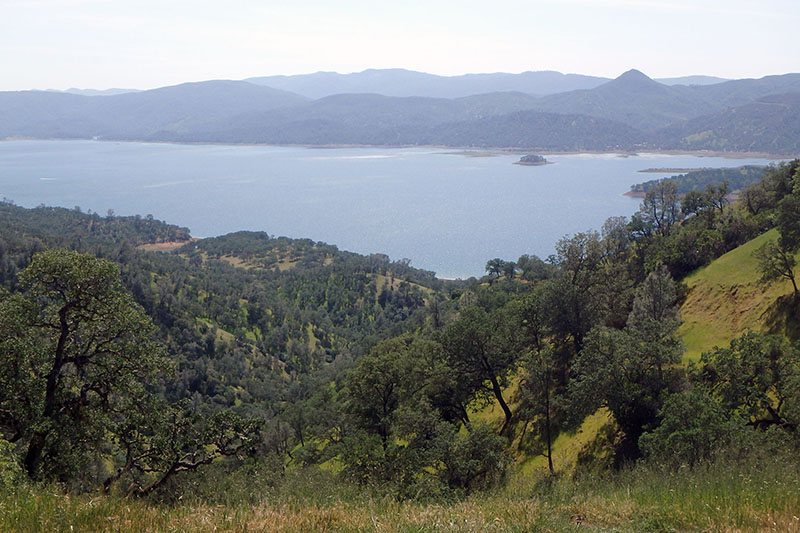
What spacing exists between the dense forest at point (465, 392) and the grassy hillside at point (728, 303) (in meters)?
0.91

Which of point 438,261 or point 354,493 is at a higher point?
point 354,493

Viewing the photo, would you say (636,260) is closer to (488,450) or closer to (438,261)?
(488,450)

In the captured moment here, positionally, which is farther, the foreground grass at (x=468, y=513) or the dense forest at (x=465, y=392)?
the dense forest at (x=465, y=392)

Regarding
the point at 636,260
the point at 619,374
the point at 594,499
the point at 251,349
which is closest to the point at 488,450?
the point at 619,374

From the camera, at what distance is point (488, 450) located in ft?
63.3

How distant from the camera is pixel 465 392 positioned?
92.4 feet

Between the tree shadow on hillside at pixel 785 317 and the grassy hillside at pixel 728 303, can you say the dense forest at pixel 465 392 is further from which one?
the grassy hillside at pixel 728 303

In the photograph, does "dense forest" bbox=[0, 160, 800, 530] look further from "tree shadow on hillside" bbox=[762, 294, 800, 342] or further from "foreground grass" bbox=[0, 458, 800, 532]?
"foreground grass" bbox=[0, 458, 800, 532]

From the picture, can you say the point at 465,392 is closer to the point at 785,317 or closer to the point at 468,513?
the point at 785,317

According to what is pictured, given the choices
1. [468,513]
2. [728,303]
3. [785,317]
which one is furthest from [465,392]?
[468,513]

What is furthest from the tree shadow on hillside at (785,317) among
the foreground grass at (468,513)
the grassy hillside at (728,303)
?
the foreground grass at (468,513)

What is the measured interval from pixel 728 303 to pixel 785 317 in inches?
214

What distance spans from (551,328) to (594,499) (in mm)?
21272

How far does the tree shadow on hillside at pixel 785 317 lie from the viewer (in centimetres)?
2530
